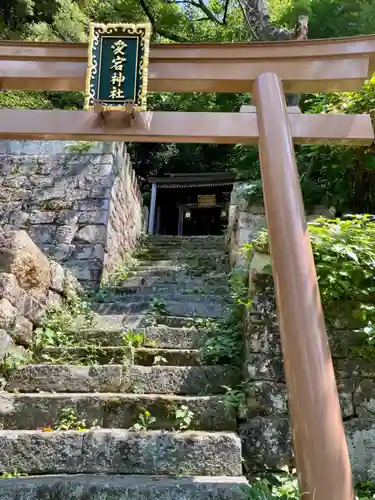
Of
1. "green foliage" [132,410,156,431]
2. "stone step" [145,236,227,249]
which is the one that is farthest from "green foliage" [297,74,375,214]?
"green foliage" [132,410,156,431]

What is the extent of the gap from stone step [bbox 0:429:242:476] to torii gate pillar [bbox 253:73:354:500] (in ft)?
1.83

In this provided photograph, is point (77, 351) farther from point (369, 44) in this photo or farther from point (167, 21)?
point (167, 21)

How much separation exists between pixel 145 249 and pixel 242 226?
289 centimetres

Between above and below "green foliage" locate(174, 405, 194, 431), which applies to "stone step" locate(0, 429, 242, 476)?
below

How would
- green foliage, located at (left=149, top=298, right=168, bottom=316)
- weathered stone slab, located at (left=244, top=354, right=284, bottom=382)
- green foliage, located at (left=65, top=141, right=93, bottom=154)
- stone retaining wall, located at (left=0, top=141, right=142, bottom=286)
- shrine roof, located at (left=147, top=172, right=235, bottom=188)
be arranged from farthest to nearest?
shrine roof, located at (left=147, top=172, right=235, bottom=188) → green foliage, located at (left=65, top=141, right=93, bottom=154) → stone retaining wall, located at (left=0, top=141, right=142, bottom=286) → green foliage, located at (left=149, top=298, right=168, bottom=316) → weathered stone slab, located at (left=244, top=354, right=284, bottom=382)

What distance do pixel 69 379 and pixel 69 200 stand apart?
3.62 meters

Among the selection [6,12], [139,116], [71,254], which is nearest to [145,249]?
[71,254]

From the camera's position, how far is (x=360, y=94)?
5.66 metres

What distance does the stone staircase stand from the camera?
97.3 inches

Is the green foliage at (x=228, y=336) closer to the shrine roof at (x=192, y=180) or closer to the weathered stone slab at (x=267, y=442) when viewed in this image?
the weathered stone slab at (x=267, y=442)

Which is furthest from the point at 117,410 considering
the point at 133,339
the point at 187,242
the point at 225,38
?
the point at 225,38

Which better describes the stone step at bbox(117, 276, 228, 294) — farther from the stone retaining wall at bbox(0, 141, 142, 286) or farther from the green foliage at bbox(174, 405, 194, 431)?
the green foliage at bbox(174, 405, 194, 431)

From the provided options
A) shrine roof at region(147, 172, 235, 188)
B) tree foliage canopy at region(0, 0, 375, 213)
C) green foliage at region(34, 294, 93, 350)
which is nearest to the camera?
green foliage at region(34, 294, 93, 350)

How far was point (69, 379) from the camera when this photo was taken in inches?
138
